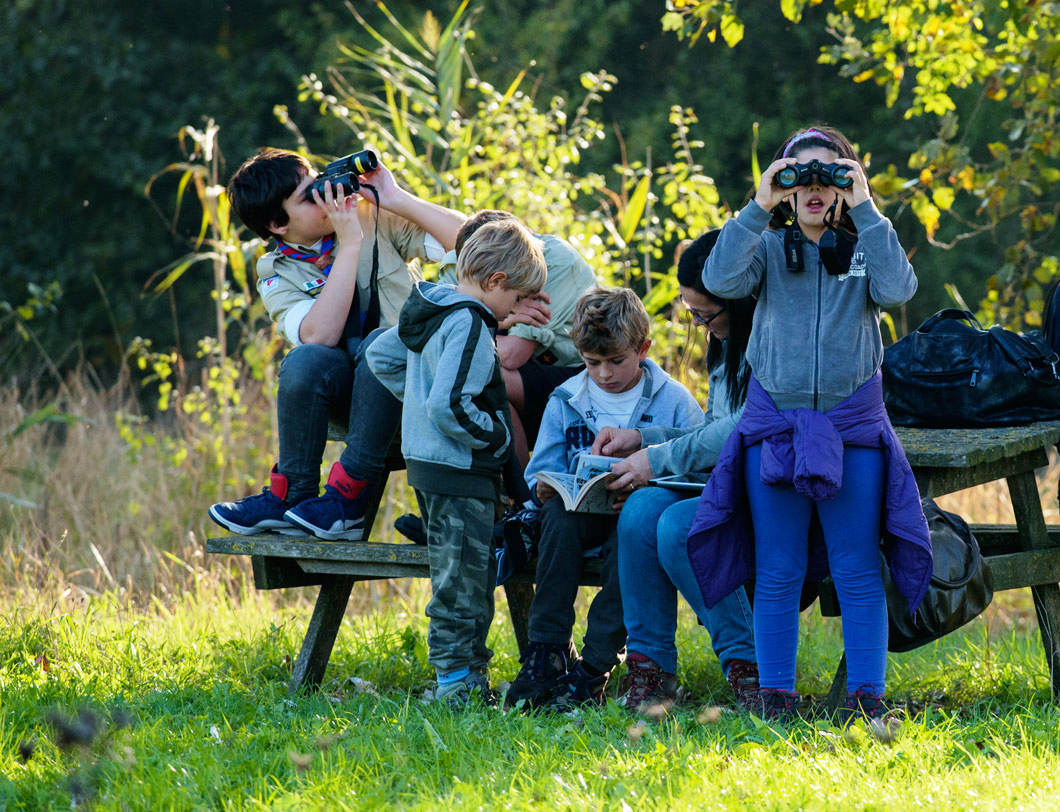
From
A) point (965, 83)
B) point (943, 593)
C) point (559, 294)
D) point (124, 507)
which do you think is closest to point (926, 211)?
point (965, 83)

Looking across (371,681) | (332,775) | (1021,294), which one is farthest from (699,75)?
(332,775)

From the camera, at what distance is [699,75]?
54.5ft

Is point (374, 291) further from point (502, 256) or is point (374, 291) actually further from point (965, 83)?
point (965, 83)

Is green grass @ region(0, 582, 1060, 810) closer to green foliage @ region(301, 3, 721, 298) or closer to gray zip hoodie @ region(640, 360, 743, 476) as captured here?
gray zip hoodie @ region(640, 360, 743, 476)

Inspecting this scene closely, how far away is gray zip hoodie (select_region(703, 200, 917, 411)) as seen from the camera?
123 inches

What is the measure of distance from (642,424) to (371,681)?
1.32 m

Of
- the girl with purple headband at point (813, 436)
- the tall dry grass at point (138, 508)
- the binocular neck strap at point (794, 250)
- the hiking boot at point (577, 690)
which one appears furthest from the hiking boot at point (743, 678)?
the tall dry grass at point (138, 508)

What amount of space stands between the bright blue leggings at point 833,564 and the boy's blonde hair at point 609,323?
1.84 feet

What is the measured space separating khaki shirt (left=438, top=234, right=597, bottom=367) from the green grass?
1.14 meters

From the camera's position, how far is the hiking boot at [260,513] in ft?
12.5

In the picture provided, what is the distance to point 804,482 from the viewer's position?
3023 mm

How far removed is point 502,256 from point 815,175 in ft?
2.92

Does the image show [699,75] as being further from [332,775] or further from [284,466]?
[332,775]

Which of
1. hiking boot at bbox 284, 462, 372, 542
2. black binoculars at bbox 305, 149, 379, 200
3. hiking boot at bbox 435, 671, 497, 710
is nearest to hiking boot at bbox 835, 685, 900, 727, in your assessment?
hiking boot at bbox 435, 671, 497, 710
